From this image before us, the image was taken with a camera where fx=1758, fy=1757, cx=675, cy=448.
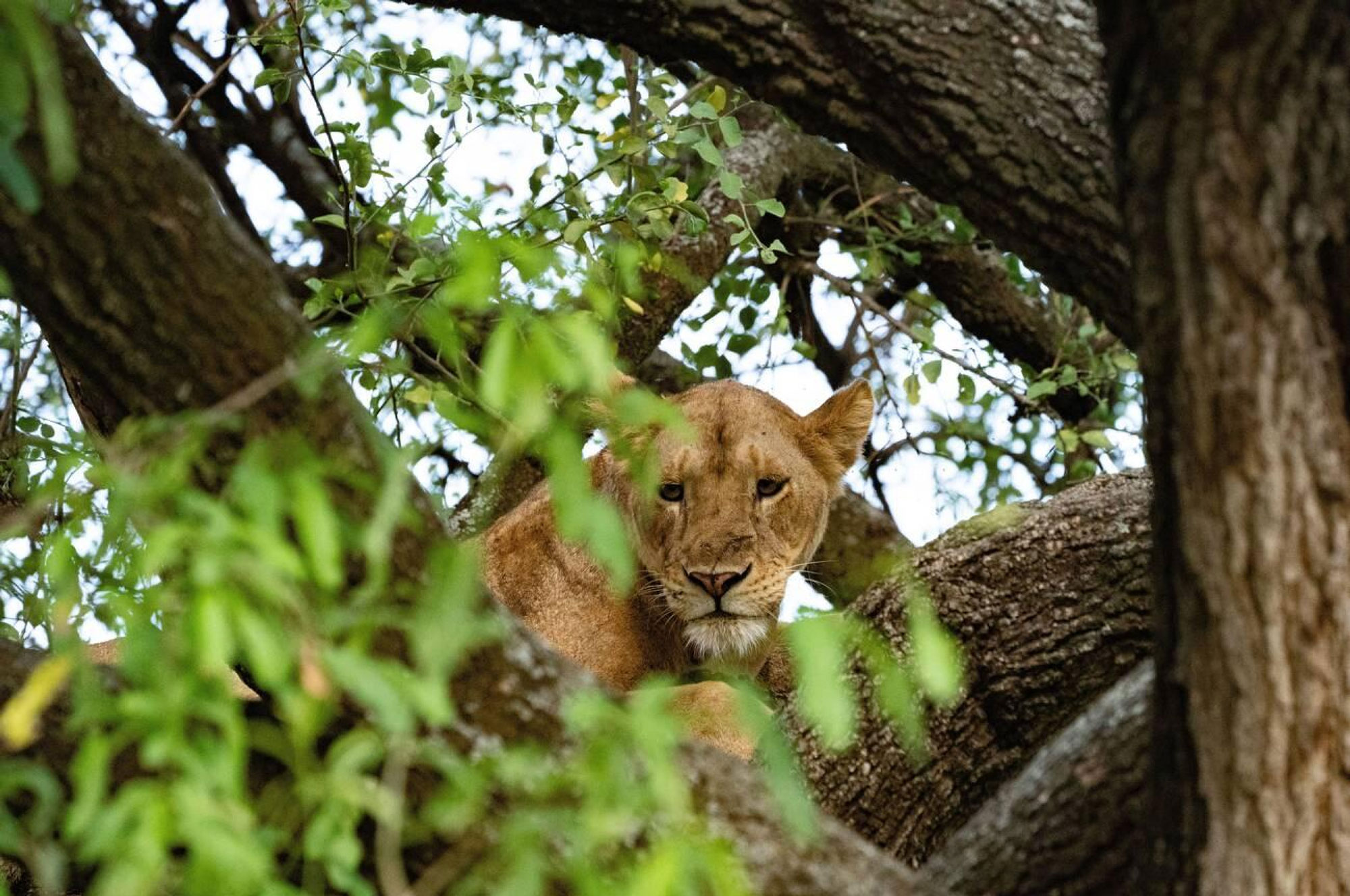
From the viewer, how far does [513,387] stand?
1857 millimetres

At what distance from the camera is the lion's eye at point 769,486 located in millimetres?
5051

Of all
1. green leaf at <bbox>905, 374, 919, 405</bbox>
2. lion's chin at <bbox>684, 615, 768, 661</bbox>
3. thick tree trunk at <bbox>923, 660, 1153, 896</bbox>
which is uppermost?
green leaf at <bbox>905, 374, 919, 405</bbox>

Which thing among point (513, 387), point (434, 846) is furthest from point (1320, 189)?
point (434, 846)

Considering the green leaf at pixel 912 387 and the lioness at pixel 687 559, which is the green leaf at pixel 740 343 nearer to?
the green leaf at pixel 912 387

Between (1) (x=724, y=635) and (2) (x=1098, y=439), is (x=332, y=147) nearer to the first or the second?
(1) (x=724, y=635)

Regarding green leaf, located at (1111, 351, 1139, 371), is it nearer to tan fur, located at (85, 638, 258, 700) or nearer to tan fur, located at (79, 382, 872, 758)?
tan fur, located at (79, 382, 872, 758)

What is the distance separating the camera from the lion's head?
15.9 ft

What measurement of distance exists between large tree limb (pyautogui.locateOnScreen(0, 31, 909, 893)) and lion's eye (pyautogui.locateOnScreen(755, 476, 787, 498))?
2711 millimetres

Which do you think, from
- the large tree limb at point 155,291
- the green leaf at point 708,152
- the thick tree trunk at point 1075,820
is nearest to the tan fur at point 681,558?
the green leaf at point 708,152

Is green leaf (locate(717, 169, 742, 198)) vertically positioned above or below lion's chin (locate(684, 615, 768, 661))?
above

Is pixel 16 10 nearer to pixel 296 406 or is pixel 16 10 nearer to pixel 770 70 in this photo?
pixel 296 406

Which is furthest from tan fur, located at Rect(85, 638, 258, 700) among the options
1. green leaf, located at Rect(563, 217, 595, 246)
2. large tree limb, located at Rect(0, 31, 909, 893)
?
large tree limb, located at Rect(0, 31, 909, 893)

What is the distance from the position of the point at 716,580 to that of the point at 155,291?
2.74m

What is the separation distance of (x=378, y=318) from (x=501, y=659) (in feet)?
2.23
